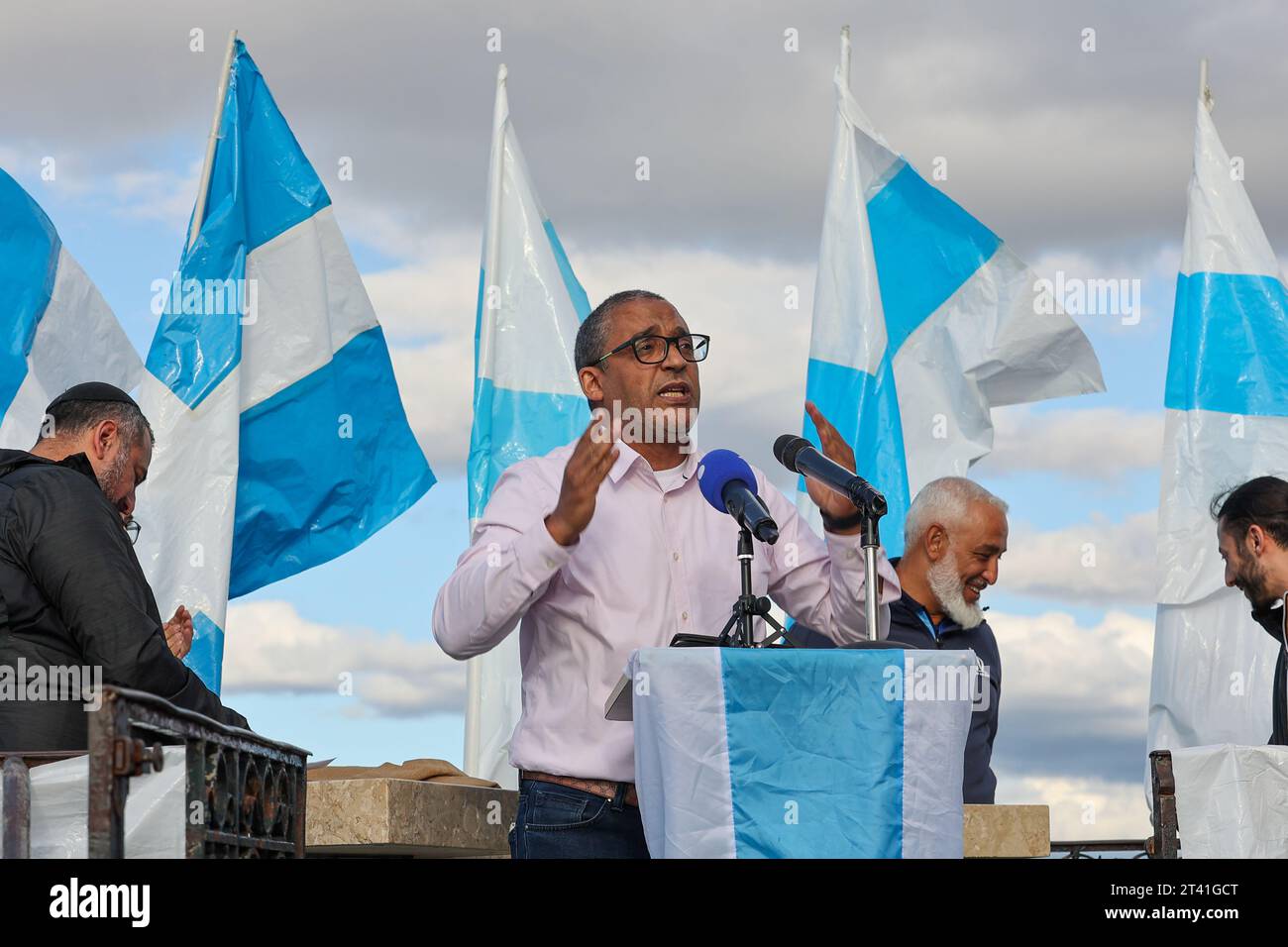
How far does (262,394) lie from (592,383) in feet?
13.3

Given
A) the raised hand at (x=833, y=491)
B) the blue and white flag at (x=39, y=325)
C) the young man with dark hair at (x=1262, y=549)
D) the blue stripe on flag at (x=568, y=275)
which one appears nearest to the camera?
the raised hand at (x=833, y=491)

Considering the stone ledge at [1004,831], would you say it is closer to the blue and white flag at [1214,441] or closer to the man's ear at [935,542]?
the man's ear at [935,542]

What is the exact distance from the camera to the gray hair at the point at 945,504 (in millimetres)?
5582

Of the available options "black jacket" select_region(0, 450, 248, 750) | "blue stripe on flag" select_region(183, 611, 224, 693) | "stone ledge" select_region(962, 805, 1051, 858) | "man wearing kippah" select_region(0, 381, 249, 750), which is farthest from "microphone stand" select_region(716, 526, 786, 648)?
"blue stripe on flag" select_region(183, 611, 224, 693)

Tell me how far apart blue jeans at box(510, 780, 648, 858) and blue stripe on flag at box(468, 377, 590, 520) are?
4.31 metres

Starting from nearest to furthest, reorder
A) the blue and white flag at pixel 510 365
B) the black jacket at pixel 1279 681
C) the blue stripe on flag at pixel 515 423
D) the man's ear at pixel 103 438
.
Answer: the man's ear at pixel 103 438 < the black jacket at pixel 1279 681 < the blue and white flag at pixel 510 365 < the blue stripe on flag at pixel 515 423

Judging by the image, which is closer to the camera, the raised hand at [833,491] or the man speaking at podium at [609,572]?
the man speaking at podium at [609,572]

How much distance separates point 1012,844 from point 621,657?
1.89 metres

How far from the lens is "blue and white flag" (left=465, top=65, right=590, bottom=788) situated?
7484 mm

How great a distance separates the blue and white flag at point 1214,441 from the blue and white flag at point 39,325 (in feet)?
15.7

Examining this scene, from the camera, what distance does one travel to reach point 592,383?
152 inches

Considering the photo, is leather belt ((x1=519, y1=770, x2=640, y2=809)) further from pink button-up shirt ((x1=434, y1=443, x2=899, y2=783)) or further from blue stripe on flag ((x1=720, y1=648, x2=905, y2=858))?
blue stripe on flag ((x1=720, y1=648, x2=905, y2=858))

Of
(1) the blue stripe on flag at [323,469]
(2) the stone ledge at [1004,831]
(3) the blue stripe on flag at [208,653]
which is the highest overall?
(1) the blue stripe on flag at [323,469]

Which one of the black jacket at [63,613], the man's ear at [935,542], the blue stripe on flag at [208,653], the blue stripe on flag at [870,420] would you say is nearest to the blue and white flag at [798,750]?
the black jacket at [63,613]
